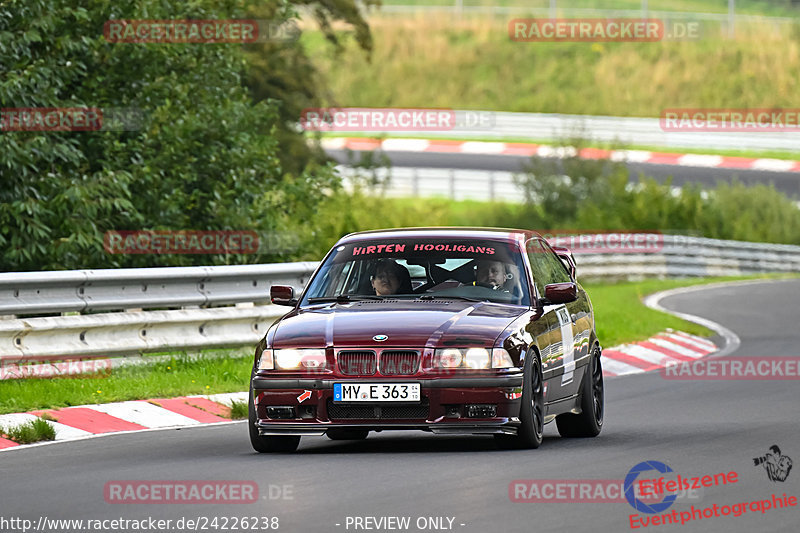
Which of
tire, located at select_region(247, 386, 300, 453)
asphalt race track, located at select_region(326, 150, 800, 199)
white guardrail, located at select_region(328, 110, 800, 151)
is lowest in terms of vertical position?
asphalt race track, located at select_region(326, 150, 800, 199)

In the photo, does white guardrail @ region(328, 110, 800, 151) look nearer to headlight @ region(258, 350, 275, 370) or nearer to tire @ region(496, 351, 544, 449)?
tire @ region(496, 351, 544, 449)

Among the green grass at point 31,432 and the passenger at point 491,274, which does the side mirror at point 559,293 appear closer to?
the passenger at point 491,274

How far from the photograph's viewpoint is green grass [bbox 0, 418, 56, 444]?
12070 millimetres

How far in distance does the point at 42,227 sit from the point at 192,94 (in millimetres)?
4372

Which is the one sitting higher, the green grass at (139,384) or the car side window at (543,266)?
the car side window at (543,266)

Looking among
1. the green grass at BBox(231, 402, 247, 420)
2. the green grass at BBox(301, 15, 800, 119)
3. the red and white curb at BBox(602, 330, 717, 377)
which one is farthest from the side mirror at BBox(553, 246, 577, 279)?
the green grass at BBox(301, 15, 800, 119)

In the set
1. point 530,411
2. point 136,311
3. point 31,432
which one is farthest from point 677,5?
point 530,411

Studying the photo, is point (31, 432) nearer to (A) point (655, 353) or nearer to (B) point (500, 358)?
(B) point (500, 358)

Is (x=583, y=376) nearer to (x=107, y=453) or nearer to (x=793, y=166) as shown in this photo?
(x=107, y=453)

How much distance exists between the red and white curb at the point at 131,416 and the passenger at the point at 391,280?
220 cm

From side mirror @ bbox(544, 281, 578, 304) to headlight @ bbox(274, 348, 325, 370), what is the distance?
1750 millimetres

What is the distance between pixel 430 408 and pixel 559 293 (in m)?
1.47

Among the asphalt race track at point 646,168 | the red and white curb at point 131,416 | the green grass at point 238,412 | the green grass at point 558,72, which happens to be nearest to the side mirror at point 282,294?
the red and white curb at point 131,416

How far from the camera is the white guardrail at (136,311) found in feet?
47.5
